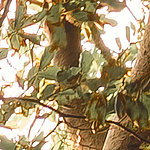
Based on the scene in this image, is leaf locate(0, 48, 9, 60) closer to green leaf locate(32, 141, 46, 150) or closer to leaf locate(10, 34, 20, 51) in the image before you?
leaf locate(10, 34, 20, 51)

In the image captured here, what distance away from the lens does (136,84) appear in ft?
1.20

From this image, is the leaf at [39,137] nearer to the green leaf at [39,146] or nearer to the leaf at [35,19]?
the green leaf at [39,146]

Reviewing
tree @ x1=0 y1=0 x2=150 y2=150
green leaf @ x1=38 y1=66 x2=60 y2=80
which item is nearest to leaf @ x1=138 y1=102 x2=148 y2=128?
tree @ x1=0 y1=0 x2=150 y2=150

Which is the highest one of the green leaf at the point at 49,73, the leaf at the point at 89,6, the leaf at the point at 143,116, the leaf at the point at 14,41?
the leaf at the point at 89,6

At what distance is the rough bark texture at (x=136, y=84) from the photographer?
0.38 meters

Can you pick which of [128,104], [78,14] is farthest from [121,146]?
[78,14]

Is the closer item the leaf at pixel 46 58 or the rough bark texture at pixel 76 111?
the leaf at pixel 46 58

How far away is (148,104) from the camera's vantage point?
35cm

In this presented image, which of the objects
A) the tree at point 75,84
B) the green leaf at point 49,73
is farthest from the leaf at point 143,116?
the green leaf at point 49,73

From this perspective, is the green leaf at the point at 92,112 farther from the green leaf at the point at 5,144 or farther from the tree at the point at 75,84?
the green leaf at the point at 5,144

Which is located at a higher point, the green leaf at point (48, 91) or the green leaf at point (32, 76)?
the green leaf at point (32, 76)

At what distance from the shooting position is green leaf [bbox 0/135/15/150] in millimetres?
392

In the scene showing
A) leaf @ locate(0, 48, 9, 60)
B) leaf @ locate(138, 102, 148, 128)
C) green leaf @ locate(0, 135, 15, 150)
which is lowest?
green leaf @ locate(0, 135, 15, 150)

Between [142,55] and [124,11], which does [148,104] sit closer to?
[142,55]
